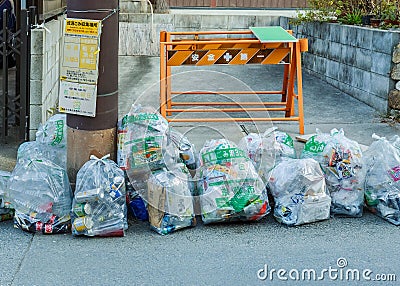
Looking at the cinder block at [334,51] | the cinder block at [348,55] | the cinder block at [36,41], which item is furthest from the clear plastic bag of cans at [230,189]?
the cinder block at [334,51]

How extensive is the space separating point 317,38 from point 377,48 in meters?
2.56

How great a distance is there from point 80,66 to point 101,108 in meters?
0.36

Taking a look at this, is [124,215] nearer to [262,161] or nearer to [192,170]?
[192,170]

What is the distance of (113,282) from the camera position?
3936 millimetres

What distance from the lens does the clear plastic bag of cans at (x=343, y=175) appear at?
5.09 meters

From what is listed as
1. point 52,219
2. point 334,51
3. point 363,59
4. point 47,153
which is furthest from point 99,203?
point 334,51

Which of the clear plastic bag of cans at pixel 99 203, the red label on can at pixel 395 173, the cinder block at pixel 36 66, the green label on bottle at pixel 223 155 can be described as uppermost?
the cinder block at pixel 36 66

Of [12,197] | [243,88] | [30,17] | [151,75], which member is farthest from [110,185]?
[151,75]

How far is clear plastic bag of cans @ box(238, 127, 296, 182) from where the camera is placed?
538 centimetres

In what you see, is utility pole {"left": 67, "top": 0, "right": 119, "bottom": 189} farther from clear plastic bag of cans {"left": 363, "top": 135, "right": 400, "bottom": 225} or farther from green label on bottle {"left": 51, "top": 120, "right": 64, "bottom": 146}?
clear plastic bag of cans {"left": 363, "top": 135, "right": 400, "bottom": 225}

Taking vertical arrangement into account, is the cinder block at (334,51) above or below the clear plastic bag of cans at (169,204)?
above

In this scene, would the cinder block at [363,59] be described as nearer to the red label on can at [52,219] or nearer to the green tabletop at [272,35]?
the green tabletop at [272,35]

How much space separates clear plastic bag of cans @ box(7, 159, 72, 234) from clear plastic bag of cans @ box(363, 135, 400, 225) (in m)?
2.43

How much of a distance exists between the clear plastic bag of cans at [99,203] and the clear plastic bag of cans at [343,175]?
1.71 meters
